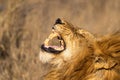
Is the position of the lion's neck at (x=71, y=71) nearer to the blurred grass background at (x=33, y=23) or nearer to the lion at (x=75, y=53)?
the lion at (x=75, y=53)

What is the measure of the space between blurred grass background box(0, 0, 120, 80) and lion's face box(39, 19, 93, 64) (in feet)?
3.76

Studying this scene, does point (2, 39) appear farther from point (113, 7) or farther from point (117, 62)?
point (113, 7)

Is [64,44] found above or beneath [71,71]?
above

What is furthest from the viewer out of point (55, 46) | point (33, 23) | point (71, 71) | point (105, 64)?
point (33, 23)

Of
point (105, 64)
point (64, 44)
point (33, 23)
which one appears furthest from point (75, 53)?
point (33, 23)

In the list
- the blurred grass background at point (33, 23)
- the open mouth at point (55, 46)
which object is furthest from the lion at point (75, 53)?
the blurred grass background at point (33, 23)

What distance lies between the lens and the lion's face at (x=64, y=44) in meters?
3.53

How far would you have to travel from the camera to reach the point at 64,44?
356cm

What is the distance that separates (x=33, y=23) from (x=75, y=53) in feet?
7.78

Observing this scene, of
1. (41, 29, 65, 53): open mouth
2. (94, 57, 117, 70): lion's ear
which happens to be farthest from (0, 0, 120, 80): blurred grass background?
(94, 57, 117, 70): lion's ear

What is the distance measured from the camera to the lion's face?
139 inches

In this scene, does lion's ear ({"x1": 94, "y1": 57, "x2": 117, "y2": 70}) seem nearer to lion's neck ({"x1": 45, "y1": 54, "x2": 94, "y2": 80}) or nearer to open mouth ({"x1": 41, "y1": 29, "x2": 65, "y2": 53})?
lion's neck ({"x1": 45, "y1": 54, "x2": 94, "y2": 80})

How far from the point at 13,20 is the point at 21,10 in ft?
1.17

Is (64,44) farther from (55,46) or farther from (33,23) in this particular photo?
(33,23)
